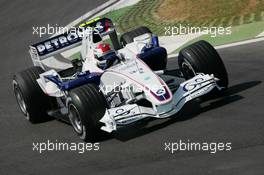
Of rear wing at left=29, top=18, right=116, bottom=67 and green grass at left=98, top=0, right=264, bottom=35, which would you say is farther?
green grass at left=98, top=0, right=264, bottom=35

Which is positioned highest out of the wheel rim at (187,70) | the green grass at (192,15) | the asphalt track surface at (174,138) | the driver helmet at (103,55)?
the driver helmet at (103,55)

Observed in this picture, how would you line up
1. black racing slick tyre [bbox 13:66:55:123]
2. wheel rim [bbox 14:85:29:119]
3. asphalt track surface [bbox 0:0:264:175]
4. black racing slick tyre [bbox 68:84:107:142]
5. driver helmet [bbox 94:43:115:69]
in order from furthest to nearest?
wheel rim [bbox 14:85:29:119]
black racing slick tyre [bbox 13:66:55:123]
driver helmet [bbox 94:43:115:69]
black racing slick tyre [bbox 68:84:107:142]
asphalt track surface [bbox 0:0:264:175]

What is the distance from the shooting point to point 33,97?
13.9 metres

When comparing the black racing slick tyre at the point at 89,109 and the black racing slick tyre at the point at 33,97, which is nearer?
the black racing slick tyre at the point at 89,109

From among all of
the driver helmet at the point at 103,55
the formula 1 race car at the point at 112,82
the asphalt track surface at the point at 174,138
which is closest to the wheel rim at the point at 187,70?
the formula 1 race car at the point at 112,82

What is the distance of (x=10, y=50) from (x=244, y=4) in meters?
7.49

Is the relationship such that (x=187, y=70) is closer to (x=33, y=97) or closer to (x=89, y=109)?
(x=89, y=109)

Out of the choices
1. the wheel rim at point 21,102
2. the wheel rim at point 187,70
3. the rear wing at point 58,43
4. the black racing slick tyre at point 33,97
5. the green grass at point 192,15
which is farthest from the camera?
the green grass at point 192,15

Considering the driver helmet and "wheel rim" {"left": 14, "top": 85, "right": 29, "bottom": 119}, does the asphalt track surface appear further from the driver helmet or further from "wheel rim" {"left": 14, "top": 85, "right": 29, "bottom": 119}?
the driver helmet

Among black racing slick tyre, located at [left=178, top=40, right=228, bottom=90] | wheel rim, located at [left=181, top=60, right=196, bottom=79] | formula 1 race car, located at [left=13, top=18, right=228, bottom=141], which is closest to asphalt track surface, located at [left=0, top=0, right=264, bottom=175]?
formula 1 race car, located at [left=13, top=18, right=228, bottom=141]

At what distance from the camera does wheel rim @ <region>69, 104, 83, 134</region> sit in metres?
12.1

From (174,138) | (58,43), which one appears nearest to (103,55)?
(58,43)

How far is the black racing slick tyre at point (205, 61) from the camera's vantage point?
12422 mm

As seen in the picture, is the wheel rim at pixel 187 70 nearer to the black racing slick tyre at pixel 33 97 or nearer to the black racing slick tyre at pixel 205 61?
the black racing slick tyre at pixel 205 61
